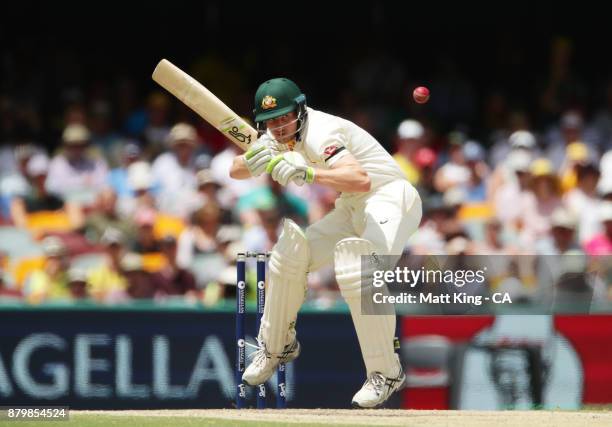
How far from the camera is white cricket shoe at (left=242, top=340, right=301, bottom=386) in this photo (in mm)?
7840

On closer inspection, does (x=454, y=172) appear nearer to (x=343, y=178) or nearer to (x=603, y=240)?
(x=603, y=240)

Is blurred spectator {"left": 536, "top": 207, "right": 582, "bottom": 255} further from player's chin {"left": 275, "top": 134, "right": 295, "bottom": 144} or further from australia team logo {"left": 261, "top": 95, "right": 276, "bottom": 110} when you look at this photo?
australia team logo {"left": 261, "top": 95, "right": 276, "bottom": 110}

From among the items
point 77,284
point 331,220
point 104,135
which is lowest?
point 331,220

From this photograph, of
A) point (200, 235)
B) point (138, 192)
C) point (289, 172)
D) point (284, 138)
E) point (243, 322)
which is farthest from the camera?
point (138, 192)

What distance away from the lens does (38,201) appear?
1241 cm

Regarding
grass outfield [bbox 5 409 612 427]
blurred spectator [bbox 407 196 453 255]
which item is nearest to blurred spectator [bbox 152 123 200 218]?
blurred spectator [bbox 407 196 453 255]

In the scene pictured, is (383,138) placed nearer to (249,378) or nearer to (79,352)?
(79,352)

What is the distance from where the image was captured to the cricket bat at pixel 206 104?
26.5 ft

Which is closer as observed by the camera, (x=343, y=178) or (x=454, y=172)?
(x=343, y=178)

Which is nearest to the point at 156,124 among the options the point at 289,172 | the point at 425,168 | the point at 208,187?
the point at 208,187

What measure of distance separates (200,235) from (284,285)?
3.85 metres

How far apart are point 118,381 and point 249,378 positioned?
6.53 ft

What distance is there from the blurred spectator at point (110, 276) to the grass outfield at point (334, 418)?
114 inches

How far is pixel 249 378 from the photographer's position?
25.8 feet
